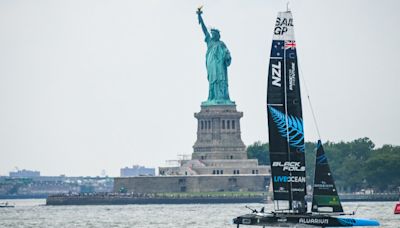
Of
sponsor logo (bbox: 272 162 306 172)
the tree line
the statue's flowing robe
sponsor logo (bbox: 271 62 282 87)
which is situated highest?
the statue's flowing robe

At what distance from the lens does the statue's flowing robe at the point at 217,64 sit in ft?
552

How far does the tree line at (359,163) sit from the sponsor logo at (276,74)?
107 m

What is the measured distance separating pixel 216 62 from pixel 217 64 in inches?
17.9

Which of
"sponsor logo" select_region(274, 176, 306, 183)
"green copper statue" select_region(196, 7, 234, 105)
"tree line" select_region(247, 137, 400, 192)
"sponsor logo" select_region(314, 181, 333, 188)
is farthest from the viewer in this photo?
"tree line" select_region(247, 137, 400, 192)

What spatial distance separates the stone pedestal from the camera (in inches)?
6781

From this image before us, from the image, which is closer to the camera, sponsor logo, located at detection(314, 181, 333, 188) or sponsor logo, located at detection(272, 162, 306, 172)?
sponsor logo, located at detection(272, 162, 306, 172)

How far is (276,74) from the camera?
62.9 m

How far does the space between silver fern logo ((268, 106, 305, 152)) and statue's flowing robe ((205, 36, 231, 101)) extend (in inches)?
4123

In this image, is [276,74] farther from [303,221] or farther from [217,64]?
[217,64]

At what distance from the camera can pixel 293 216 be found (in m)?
61.8

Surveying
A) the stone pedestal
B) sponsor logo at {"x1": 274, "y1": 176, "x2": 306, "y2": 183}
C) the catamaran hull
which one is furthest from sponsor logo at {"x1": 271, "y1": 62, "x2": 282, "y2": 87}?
the stone pedestal

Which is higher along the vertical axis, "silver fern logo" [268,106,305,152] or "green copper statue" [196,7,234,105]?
"green copper statue" [196,7,234,105]

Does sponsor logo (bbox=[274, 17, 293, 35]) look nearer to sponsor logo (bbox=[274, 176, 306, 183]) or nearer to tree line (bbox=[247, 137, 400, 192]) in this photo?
sponsor logo (bbox=[274, 176, 306, 183])

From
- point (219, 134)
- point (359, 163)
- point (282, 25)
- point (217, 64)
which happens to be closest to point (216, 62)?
point (217, 64)
